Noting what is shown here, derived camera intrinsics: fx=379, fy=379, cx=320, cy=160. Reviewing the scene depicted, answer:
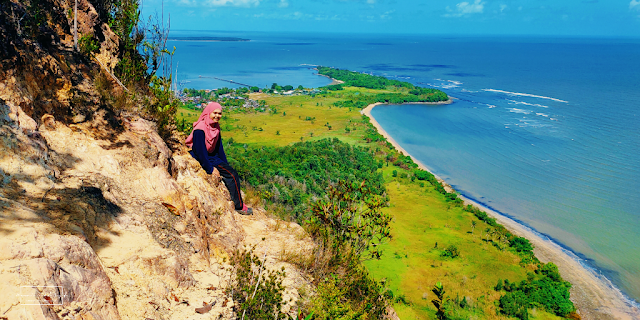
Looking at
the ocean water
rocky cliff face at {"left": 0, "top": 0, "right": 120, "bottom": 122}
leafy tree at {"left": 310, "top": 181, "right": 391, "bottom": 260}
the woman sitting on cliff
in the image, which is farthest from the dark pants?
the ocean water

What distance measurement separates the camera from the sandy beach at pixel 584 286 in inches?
638

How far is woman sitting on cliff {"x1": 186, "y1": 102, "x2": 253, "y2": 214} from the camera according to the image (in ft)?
19.3

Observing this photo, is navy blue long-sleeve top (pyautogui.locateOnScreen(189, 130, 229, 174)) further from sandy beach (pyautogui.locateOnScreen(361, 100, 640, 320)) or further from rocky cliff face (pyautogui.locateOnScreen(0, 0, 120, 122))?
sandy beach (pyautogui.locateOnScreen(361, 100, 640, 320))

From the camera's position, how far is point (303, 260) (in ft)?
18.8

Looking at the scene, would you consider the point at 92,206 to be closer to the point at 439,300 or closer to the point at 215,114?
the point at 215,114

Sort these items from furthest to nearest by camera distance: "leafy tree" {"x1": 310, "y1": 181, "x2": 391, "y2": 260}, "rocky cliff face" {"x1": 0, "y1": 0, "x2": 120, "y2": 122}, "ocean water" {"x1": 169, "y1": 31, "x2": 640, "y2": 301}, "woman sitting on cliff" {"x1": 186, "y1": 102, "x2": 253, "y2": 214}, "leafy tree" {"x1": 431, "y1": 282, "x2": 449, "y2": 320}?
"ocean water" {"x1": 169, "y1": 31, "x2": 640, "y2": 301}, "leafy tree" {"x1": 431, "y1": 282, "x2": 449, "y2": 320}, "leafy tree" {"x1": 310, "y1": 181, "x2": 391, "y2": 260}, "woman sitting on cliff" {"x1": 186, "y1": 102, "x2": 253, "y2": 214}, "rocky cliff face" {"x1": 0, "y1": 0, "x2": 120, "y2": 122}

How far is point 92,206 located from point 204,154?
2.20 meters

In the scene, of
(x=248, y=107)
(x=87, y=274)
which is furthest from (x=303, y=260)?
(x=248, y=107)

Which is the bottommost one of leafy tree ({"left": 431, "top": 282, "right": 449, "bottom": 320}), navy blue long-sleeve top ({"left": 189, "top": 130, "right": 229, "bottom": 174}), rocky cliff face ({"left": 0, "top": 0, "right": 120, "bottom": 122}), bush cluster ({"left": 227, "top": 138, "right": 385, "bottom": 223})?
leafy tree ({"left": 431, "top": 282, "right": 449, "bottom": 320})

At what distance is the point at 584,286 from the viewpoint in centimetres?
1797

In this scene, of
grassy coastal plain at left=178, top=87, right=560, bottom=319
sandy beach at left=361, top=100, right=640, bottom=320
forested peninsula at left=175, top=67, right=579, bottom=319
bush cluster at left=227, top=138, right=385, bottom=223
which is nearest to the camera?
forested peninsula at left=175, top=67, right=579, bottom=319

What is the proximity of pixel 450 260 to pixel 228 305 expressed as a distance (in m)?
18.1

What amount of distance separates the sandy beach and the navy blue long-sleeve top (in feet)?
56.3

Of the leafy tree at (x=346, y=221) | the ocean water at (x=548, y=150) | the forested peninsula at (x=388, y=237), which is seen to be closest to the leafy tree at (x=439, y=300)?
the forested peninsula at (x=388, y=237)
